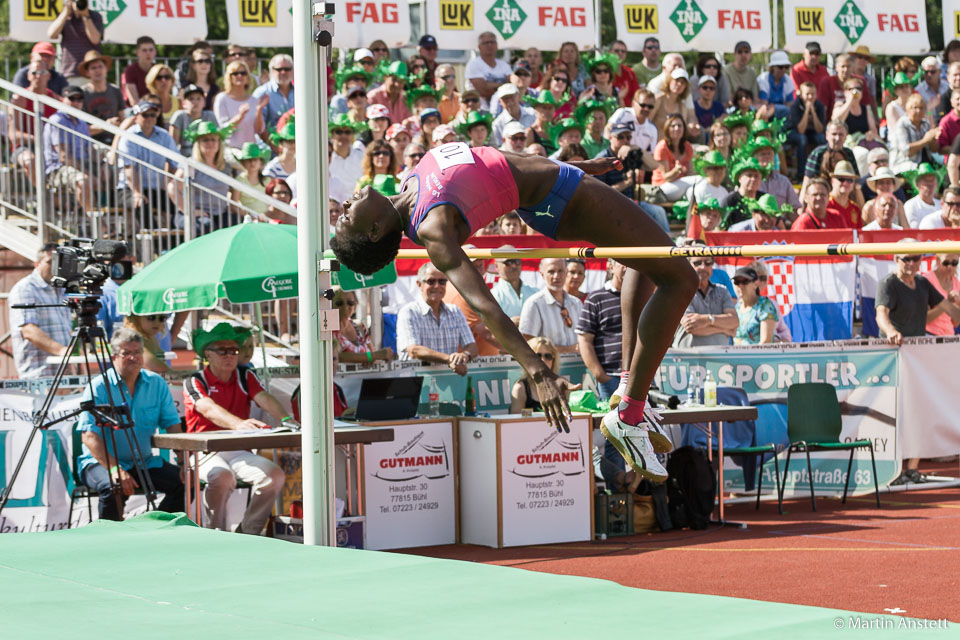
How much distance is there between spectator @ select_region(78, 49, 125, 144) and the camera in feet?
39.2

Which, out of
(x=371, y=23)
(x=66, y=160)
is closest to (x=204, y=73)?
(x=371, y=23)

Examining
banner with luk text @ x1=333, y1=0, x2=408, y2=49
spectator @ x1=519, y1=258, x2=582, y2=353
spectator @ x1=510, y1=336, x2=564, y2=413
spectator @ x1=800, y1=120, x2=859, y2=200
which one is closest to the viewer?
spectator @ x1=510, y1=336, x2=564, y2=413

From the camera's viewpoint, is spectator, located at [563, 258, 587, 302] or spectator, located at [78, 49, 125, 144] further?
spectator, located at [78, 49, 125, 144]

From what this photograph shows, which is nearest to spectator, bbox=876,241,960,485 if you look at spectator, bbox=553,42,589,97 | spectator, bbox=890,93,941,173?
spectator, bbox=890,93,941,173

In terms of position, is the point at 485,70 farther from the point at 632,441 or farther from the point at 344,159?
the point at 632,441

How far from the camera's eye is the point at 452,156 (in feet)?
16.8

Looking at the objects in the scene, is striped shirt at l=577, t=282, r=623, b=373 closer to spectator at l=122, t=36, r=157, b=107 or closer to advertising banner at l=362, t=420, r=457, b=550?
advertising banner at l=362, t=420, r=457, b=550

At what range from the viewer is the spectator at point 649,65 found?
15664 mm

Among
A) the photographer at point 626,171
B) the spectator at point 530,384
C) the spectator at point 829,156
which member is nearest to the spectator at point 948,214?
the spectator at point 829,156

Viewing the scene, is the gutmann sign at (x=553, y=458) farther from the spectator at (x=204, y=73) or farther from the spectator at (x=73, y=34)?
the spectator at (x=73, y=34)

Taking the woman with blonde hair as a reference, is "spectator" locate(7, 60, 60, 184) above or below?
below

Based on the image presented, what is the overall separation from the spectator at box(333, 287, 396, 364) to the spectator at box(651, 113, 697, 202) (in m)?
4.59

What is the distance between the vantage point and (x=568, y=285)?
1053 cm

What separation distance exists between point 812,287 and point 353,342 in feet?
13.6
